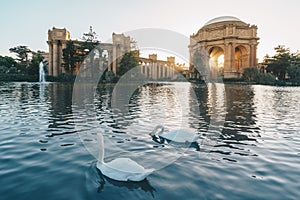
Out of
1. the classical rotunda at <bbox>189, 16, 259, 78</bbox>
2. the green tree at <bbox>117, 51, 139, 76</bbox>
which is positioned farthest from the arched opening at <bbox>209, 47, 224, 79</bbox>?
the green tree at <bbox>117, 51, 139, 76</bbox>

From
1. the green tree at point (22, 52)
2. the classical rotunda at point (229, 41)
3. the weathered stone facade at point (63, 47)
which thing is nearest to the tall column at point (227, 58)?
the classical rotunda at point (229, 41)

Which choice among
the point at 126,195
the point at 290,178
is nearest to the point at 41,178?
the point at 126,195

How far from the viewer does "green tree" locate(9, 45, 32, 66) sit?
264 ft

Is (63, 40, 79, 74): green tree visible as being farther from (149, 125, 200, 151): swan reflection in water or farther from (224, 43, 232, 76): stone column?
(149, 125, 200, 151): swan reflection in water

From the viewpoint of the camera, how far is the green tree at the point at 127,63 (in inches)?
2167

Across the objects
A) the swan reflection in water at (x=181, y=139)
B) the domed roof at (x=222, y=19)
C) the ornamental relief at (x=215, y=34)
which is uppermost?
the domed roof at (x=222, y=19)

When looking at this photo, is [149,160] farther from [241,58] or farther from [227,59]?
[241,58]

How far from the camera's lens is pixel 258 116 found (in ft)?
39.5

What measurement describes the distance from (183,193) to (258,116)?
9.46 metres

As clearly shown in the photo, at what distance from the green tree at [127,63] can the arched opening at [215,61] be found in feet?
97.3

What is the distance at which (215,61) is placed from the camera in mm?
90500

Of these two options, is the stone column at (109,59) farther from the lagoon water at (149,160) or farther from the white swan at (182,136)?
the white swan at (182,136)

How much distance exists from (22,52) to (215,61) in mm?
71006

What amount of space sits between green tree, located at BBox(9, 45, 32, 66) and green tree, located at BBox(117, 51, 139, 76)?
43.1 m
